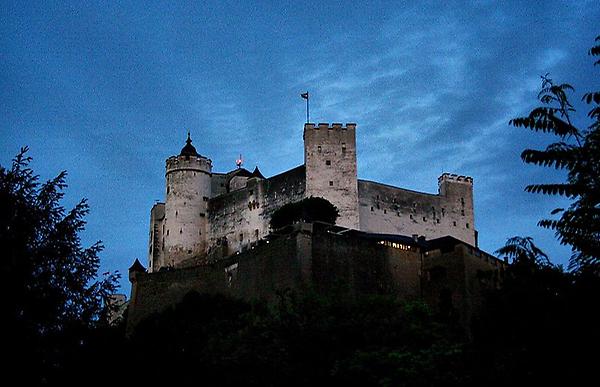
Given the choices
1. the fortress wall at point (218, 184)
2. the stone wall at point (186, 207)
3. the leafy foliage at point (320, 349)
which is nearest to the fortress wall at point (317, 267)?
the leafy foliage at point (320, 349)

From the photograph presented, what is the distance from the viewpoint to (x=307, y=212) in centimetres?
6109

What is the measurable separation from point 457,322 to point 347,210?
16500 millimetres

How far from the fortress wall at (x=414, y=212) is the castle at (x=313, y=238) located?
0.10 meters

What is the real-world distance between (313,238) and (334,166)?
1544 cm

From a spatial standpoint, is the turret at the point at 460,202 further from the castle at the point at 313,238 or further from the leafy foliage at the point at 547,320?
the leafy foliage at the point at 547,320

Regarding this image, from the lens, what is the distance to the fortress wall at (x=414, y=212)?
66125 mm

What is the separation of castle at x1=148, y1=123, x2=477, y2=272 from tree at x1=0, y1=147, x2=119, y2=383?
140 ft

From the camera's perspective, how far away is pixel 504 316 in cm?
2417

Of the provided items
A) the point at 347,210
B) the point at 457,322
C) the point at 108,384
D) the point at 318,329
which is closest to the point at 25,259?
the point at 108,384

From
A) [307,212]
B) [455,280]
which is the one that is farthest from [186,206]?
[455,280]

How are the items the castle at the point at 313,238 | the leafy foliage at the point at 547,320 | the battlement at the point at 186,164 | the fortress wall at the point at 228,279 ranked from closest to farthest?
the leafy foliage at the point at 547,320 → the fortress wall at the point at 228,279 → the castle at the point at 313,238 → the battlement at the point at 186,164

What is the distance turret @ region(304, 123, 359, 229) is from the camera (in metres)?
63.8

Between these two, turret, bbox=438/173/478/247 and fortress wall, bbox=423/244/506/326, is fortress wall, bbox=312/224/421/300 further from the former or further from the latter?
turret, bbox=438/173/478/247

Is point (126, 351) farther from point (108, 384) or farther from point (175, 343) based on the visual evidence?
point (175, 343)
